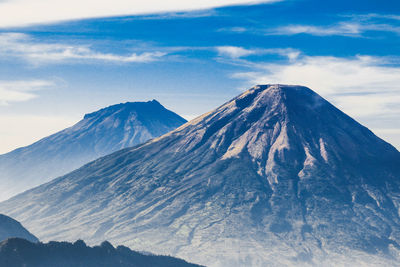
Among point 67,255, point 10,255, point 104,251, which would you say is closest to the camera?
point 10,255

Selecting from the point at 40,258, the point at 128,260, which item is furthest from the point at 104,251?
the point at 40,258

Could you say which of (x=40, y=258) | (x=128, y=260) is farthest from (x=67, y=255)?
(x=128, y=260)

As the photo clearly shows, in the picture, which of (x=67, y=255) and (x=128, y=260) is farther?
(x=128, y=260)

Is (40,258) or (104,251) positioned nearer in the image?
(40,258)

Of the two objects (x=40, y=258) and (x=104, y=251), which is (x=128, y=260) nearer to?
(x=104, y=251)

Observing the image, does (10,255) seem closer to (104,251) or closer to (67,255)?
(67,255)

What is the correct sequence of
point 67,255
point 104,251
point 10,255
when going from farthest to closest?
1. point 104,251
2. point 67,255
3. point 10,255
